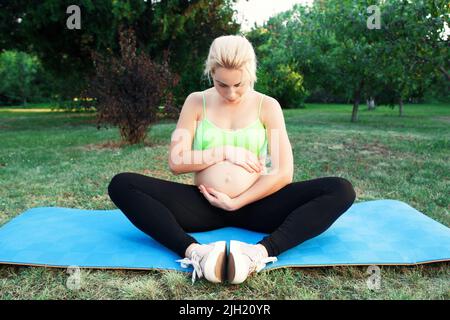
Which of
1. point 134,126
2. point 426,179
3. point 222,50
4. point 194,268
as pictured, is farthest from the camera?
point 134,126

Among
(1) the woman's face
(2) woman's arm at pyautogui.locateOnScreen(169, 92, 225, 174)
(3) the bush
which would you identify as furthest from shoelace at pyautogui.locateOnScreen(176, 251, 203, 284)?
(3) the bush

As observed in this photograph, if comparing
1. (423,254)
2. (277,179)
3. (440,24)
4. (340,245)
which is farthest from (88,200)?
(440,24)

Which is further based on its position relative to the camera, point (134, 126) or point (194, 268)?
point (134, 126)

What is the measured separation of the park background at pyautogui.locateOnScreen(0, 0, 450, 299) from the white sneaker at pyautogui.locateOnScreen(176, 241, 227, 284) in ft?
0.26

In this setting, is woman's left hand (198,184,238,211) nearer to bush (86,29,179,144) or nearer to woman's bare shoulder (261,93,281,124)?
woman's bare shoulder (261,93,281,124)

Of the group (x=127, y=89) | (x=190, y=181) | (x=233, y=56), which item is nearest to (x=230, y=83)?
(x=233, y=56)

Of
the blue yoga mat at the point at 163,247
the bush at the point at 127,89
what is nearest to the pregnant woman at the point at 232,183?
the blue yoga mat at the point at 163,247

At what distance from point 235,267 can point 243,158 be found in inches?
30.3

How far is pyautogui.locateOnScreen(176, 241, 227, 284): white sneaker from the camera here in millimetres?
2078

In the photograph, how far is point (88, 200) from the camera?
163 inches

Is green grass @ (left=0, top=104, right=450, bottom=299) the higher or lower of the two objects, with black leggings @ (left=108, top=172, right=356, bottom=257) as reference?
lower

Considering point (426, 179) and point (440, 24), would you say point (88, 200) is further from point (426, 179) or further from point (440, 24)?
point (440, 24)

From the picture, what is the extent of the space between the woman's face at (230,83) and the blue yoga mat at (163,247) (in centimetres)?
84

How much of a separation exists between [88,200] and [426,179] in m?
3.76
